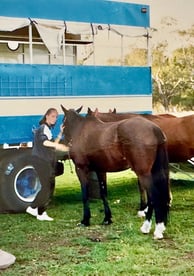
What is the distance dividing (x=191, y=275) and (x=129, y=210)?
2703 millimetres

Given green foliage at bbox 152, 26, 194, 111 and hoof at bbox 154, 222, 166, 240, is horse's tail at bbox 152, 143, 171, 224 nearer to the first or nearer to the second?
hoof at bbox 154, 222, 166, 240

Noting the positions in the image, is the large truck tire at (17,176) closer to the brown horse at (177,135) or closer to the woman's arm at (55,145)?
the woman's arm at (55,145)

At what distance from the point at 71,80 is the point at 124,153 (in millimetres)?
1581

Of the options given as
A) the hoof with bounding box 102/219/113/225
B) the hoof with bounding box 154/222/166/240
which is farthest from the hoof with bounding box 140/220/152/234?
the hoof with bounding box 102/219/113/225

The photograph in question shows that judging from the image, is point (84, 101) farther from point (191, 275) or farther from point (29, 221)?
point (191, 275)

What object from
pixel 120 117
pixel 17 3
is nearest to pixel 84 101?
pixel 120 117

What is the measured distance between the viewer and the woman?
6.09 metres

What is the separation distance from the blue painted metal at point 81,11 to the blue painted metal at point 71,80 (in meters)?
0.55

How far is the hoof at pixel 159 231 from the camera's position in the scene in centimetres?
509

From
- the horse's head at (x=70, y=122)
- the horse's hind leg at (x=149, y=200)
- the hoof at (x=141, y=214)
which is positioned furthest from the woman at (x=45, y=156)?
the horse's hind leg at (x=149, y=200)

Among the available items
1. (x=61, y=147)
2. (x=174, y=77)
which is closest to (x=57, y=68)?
(x=61, y=147)

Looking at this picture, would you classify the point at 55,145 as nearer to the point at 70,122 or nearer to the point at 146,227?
the point at 70,122

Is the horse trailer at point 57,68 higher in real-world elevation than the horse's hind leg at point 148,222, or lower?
higher

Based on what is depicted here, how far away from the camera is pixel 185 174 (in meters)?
8.08
